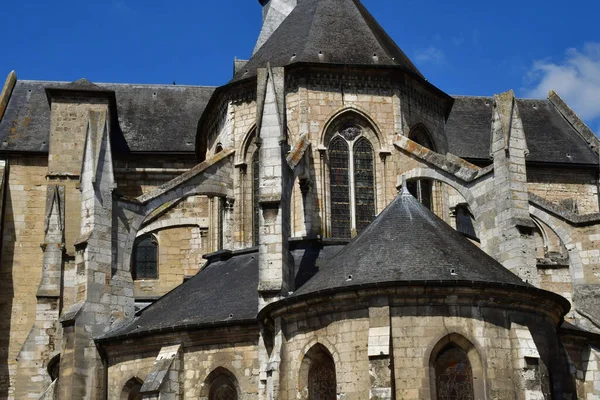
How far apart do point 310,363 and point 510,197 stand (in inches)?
242

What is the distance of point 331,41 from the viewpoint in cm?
2811

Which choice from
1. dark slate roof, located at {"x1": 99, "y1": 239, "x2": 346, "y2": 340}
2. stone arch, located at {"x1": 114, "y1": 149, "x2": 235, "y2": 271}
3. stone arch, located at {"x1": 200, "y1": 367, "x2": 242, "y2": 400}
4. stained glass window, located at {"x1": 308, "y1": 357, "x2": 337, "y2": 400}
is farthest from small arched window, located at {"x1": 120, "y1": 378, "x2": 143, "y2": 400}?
stained glass window, located at {"x1": 308, "y1": 357, "x2": 337, "y2": 400}

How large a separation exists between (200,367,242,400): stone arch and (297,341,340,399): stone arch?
8.73 feet

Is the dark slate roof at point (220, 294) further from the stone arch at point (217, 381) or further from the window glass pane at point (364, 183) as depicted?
the window glass pane at point (364, 183)

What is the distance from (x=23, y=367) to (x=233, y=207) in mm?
6639

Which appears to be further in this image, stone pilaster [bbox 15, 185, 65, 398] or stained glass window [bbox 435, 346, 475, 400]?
stone pilaster [bbox 15, 185, 65, 398]

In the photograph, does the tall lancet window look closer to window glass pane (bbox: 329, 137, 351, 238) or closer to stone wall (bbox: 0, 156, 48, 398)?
window glass pane (bbox: 329, 137, 351, 238)

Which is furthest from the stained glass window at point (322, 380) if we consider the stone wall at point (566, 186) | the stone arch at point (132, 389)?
the stone wall at point (566, 186)

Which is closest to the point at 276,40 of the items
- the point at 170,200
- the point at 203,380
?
the point at 170,200

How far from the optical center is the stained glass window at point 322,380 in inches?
763

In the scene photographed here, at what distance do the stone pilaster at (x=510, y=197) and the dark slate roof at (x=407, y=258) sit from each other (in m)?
1.27

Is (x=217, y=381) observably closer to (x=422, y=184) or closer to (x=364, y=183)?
(x=364, y=183)

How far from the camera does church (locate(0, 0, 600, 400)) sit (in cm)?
1909

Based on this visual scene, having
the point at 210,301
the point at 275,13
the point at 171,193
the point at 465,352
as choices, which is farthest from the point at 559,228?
the point at 275,13
